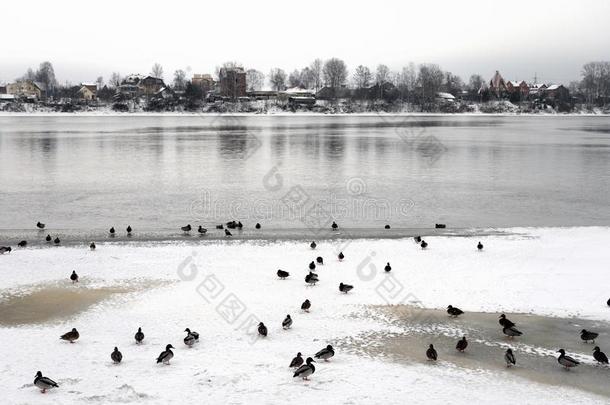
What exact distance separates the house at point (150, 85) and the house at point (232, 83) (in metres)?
19.8

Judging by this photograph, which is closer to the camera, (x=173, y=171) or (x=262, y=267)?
(x=262, y=267)

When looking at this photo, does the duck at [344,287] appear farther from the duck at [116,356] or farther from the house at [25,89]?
the house at [25,89]

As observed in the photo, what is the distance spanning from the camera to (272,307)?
17953 millimetres

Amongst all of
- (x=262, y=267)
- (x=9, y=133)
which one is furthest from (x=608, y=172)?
(x=9, y=133)

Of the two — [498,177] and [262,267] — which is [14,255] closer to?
[262,267]

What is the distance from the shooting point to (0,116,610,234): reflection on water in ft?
105

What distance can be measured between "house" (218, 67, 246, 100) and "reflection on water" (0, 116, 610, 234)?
96.4 metres

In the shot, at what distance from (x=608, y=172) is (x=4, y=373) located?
152ft

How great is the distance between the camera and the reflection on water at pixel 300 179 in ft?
105

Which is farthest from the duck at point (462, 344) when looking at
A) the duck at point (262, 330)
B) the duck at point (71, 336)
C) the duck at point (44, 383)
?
the duck at point (71, 336)

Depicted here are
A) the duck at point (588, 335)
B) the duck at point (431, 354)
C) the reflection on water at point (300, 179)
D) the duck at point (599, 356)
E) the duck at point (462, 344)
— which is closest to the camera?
the duck at point (599, 356)

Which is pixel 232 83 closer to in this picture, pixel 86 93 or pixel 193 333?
pixel 86 93

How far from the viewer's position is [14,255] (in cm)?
2375

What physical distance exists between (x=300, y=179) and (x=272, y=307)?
27.6 meters
